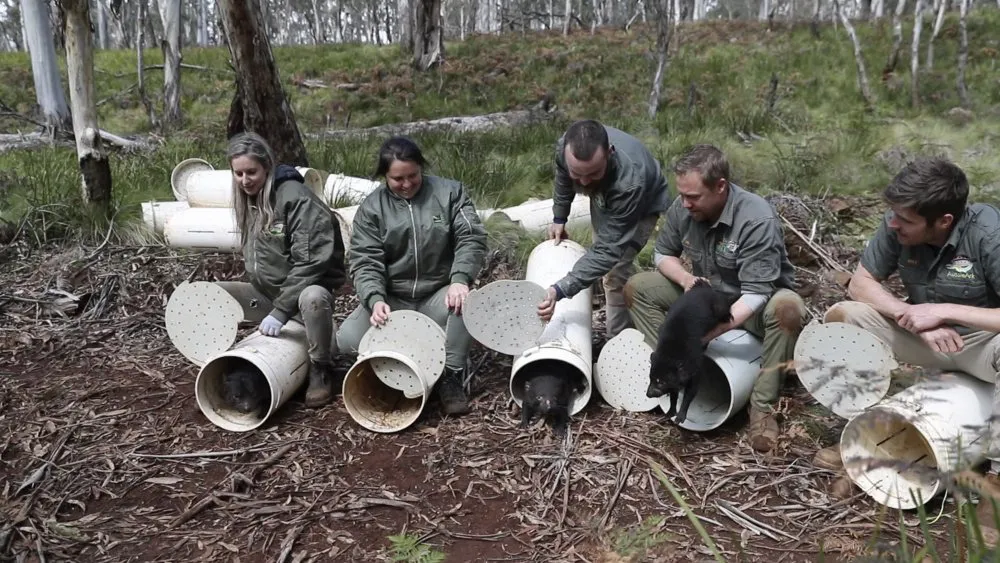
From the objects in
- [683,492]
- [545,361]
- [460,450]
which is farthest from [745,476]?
[460,450]

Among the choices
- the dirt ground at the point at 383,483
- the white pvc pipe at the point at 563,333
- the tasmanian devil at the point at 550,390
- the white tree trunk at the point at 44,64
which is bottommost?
the dirt ground at the point at 383,483

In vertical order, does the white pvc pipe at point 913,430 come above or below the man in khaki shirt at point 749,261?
below

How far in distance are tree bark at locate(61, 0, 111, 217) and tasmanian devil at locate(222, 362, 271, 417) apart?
2.78m

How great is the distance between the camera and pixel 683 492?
9.50ft

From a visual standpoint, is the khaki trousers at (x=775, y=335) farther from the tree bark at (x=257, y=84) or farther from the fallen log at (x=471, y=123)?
the fallen log at (x=471, y=123)

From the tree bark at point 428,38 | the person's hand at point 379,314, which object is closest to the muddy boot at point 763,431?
the person's hand at point 379,314

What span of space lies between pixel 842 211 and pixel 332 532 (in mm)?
4878

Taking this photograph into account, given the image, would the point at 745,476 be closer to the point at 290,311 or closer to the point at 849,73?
the point at 290,311


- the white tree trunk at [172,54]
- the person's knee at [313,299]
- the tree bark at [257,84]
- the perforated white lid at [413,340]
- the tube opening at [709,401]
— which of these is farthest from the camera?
the white tree trunk at [172,54]

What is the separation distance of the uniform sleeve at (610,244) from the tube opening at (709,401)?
0.68m

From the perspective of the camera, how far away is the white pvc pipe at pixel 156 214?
5582mm

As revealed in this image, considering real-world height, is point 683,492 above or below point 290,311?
below

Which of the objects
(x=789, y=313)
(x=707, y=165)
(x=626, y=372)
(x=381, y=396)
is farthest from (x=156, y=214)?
(x=789, y=313)

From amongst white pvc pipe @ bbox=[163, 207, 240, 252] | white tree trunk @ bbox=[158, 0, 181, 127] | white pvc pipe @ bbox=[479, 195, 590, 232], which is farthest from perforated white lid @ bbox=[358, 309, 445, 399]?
white tree trunk @ bbox=[158, 0, 181, 127]
